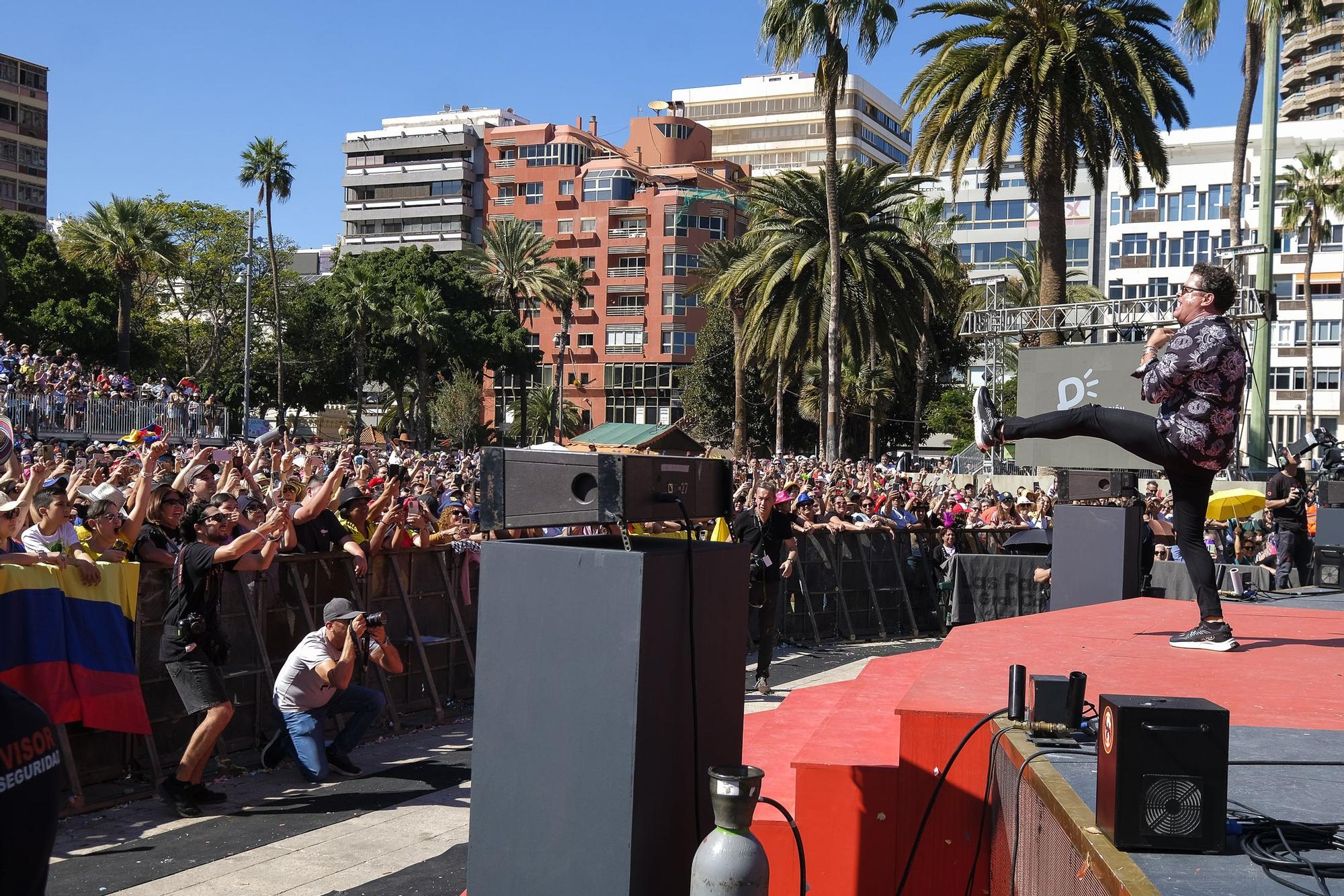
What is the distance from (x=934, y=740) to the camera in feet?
15.4

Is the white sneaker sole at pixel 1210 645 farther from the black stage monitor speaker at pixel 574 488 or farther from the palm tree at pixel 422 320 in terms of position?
the palm tree at pixel 422 320

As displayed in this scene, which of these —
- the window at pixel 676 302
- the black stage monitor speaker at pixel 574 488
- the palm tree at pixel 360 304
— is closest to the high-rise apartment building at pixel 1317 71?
the window at pixel 676 302

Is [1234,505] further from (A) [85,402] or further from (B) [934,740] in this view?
(A) [85,402]

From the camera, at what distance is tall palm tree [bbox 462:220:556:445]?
74.2 m

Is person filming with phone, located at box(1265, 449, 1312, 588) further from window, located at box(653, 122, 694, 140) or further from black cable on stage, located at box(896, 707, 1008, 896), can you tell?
window, located at box(653, 122, 694, 140)

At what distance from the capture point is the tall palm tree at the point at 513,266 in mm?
74188

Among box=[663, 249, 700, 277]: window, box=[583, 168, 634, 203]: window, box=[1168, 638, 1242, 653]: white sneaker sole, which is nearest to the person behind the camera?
box=[1168, 638, 1242, 653]: white sneaker sole

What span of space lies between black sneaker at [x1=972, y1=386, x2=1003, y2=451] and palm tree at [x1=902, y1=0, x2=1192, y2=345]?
18.6 m

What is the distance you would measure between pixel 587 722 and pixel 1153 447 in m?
3.58

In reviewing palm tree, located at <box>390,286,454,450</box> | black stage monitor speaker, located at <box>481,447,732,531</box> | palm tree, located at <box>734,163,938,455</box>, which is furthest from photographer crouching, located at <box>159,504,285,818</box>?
palm tree, located at <box>390,286,454,450</box>

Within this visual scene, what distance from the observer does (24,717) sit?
2148 millimetres

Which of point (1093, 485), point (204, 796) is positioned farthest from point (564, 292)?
point (204, 796)

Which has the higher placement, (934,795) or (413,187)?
(413,187)

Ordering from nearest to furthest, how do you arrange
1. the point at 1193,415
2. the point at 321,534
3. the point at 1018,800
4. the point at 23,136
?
the point at 1018,800 < the point at 1193,415 < the point at 321,534 < the point at 23,136
